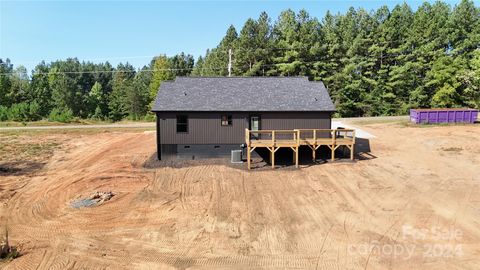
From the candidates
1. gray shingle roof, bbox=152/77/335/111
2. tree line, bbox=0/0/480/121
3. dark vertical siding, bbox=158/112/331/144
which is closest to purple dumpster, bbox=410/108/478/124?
tree line, bbox=0/0/480/121

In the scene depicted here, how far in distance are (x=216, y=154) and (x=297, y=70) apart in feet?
97.7

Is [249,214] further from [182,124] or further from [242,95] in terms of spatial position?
[242,95]

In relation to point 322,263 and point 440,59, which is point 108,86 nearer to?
point 440,59

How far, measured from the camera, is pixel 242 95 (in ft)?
81.6

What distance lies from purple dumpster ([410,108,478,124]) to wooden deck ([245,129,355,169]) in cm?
1714

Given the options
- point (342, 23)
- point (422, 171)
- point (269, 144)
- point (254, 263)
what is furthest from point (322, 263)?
point (342, 23)

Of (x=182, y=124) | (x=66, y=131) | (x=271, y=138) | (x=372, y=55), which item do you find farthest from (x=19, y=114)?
(x=372, y=55)

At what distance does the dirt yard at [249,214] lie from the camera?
1176 centimetres

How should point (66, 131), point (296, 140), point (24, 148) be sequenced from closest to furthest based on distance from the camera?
1. point (296, 140)
2. point (24, 148)
3. point (66, 131)

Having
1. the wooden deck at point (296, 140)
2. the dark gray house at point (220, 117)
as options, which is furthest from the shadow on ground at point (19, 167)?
the wooden deck at point (296, 140)

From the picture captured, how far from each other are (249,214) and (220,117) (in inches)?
379

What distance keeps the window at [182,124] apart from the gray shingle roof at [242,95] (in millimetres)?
658

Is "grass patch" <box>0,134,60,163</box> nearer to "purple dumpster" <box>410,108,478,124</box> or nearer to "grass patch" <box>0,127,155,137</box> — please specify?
"grass patch" <box>0,127,155,137</box>

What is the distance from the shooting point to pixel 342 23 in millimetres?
52844
